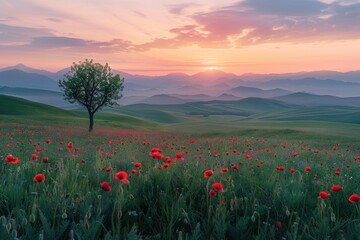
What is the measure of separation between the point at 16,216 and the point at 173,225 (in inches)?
57.0

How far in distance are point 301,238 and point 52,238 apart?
7.02 feet

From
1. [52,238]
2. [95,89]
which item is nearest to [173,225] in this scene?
[52,238]

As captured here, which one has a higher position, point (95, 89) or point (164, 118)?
point (95, 89)

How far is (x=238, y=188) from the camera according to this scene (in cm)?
436

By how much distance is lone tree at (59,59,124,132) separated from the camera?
145 feet

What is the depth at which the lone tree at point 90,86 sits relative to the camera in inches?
1741

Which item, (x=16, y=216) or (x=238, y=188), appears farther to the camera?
(x=238, y=188)

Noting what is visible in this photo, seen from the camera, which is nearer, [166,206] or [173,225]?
[173,225]

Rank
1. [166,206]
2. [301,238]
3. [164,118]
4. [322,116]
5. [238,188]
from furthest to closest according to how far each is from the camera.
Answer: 1. [164,118]
2. [322,116]
3. [238,188]
4. [166,206]
5. [301,238]

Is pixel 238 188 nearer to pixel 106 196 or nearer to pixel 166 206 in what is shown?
pixel 166 206

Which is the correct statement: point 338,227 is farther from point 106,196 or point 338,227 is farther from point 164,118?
point 164,118

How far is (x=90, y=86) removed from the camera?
147 feet

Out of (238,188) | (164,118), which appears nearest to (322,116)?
(164,118)

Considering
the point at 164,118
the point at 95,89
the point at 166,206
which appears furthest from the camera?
the point at 164,118
